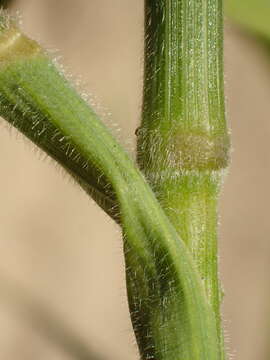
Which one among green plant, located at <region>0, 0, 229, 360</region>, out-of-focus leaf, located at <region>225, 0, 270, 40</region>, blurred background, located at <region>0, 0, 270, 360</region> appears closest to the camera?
green plant, located at <region>0, 0, 229, 360</region>

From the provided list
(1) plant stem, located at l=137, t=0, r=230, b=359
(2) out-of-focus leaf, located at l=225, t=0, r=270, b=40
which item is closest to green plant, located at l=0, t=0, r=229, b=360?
(1) plant stem, located at l=137, t=0, r=230, b=359

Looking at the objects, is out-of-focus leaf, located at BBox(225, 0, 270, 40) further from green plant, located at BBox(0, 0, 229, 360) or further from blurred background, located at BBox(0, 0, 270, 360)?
blurred background, located at BBox(0, 0, 270, 360)

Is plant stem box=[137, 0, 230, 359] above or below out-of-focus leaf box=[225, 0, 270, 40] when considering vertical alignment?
below

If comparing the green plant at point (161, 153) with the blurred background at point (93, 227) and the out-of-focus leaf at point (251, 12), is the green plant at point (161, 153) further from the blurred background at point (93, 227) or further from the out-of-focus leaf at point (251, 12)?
the blurred background at point (93, 227)

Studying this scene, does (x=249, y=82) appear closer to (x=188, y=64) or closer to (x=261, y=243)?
(x=261, y=243)

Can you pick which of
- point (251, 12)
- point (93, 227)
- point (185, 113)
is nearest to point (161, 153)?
point (185, 113)

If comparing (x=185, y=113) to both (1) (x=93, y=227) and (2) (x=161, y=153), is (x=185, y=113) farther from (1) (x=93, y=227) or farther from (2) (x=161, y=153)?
(1) (x=93, y=227)

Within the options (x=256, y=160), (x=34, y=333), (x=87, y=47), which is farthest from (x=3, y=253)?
(x=256, y=160)
